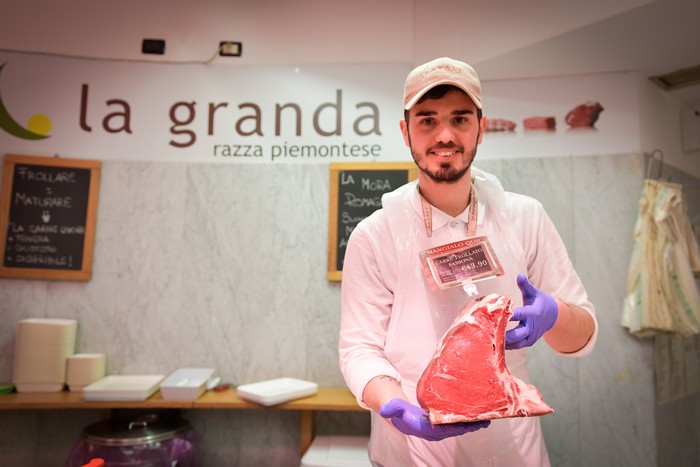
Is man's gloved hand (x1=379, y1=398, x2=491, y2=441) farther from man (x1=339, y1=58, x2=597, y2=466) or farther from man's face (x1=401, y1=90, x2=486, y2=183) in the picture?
man's face (x1=401, y1=90, x2=486, y2=183)

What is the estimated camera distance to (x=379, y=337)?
5.04 feet

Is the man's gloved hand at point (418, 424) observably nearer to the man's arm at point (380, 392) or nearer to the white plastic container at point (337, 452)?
the man's arm at point (380, 392)

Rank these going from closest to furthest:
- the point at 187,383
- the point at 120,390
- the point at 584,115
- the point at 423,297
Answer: the point at 423,297 < the point at 120,390 < the point at 187,383 < the point at 584,115

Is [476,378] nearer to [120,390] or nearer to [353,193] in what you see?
[353,193]

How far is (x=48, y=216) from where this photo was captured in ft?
9.94

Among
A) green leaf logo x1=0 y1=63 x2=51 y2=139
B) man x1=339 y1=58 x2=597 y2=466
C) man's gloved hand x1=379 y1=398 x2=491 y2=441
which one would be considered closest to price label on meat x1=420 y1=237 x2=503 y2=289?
man x1=339 y1=58 x2=597 y2=466

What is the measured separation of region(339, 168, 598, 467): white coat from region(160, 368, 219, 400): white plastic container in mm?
1408

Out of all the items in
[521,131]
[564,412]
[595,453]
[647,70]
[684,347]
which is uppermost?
[647,70]

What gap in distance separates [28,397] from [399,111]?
9.25 feet

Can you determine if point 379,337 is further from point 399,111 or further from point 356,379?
point 399,111

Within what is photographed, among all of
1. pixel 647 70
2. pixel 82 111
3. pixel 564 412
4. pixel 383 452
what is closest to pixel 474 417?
pixel 383 452

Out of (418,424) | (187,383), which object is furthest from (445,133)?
(187,383)

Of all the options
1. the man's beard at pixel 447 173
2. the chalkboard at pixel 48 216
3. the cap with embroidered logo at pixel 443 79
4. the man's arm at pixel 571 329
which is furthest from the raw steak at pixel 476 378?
the chalkboard at pixel 48 216

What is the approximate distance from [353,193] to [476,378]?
2.00 m
